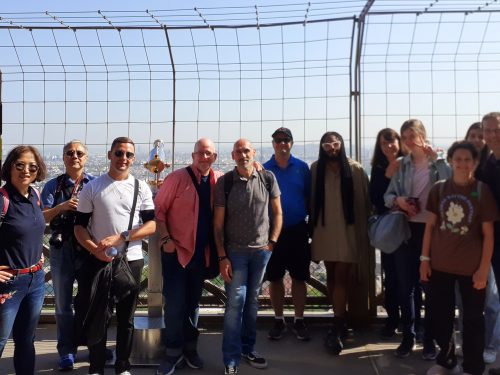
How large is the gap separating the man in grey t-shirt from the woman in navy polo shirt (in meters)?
1.22

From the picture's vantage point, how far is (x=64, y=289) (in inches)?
159

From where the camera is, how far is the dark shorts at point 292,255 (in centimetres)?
458

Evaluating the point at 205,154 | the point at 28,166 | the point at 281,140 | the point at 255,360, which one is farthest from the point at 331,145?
the point at 28,166

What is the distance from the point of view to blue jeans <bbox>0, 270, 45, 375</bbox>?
10.4ft

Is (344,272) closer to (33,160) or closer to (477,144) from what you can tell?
(477,144)

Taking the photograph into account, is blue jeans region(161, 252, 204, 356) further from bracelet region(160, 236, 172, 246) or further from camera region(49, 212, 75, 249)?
camera region(49, 212, 75, 249)

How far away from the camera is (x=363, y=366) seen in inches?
164

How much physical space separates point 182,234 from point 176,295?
448mm

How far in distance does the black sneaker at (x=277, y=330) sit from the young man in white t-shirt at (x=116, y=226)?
4.46ft

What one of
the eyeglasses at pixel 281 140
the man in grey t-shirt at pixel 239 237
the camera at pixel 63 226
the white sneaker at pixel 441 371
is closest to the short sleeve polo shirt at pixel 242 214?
the man in grey t-shirt at pixel 239 237


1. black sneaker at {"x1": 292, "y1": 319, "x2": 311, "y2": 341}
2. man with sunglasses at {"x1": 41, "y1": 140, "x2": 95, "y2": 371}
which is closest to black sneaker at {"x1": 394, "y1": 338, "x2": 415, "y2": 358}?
black sneaker at {"x1": 292, "y1": 319, "x2": 311, "y2": 341}

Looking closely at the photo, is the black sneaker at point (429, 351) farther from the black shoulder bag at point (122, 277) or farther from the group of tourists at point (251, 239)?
the black shoulder bag at point (122, 277)

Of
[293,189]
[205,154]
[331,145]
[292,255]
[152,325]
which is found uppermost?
[331,145]

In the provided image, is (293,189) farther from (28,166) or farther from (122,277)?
(28,166)
